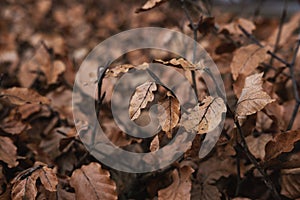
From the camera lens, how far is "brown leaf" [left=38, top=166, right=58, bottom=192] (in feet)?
2.60

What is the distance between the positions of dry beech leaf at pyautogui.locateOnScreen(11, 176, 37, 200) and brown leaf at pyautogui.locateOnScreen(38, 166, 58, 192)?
0.7 inches

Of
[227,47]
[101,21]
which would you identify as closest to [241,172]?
[227,47]

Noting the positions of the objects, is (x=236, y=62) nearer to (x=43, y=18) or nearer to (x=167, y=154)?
(x=167, y=154)

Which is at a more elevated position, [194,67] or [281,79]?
[194,67]

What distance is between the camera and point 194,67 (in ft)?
2.54

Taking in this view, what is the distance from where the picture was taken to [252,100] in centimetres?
77

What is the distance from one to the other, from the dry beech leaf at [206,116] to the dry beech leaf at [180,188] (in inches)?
5.6

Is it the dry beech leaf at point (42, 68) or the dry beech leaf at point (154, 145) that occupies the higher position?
the dry beech leaf at point (42, 68)

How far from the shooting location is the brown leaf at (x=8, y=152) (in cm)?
90

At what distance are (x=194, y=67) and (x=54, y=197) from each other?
0.36 m

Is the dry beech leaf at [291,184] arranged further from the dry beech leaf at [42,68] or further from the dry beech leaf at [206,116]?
the dry beech leaf at [42,68]

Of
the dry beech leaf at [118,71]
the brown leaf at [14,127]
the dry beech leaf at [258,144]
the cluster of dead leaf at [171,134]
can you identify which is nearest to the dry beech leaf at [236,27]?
the cluster of dead leaf at [171,134]

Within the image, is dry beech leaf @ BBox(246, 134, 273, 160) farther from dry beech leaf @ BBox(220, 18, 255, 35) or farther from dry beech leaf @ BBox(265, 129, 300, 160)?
dry beech leaf @ BBox(220, 18, 255, 35)

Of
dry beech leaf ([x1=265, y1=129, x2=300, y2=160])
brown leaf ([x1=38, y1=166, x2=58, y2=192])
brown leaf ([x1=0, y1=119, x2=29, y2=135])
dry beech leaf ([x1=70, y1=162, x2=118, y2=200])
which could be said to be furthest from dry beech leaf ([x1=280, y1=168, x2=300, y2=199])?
brown leaf ([x1=0, y1=119, x2=29, y2=135])
